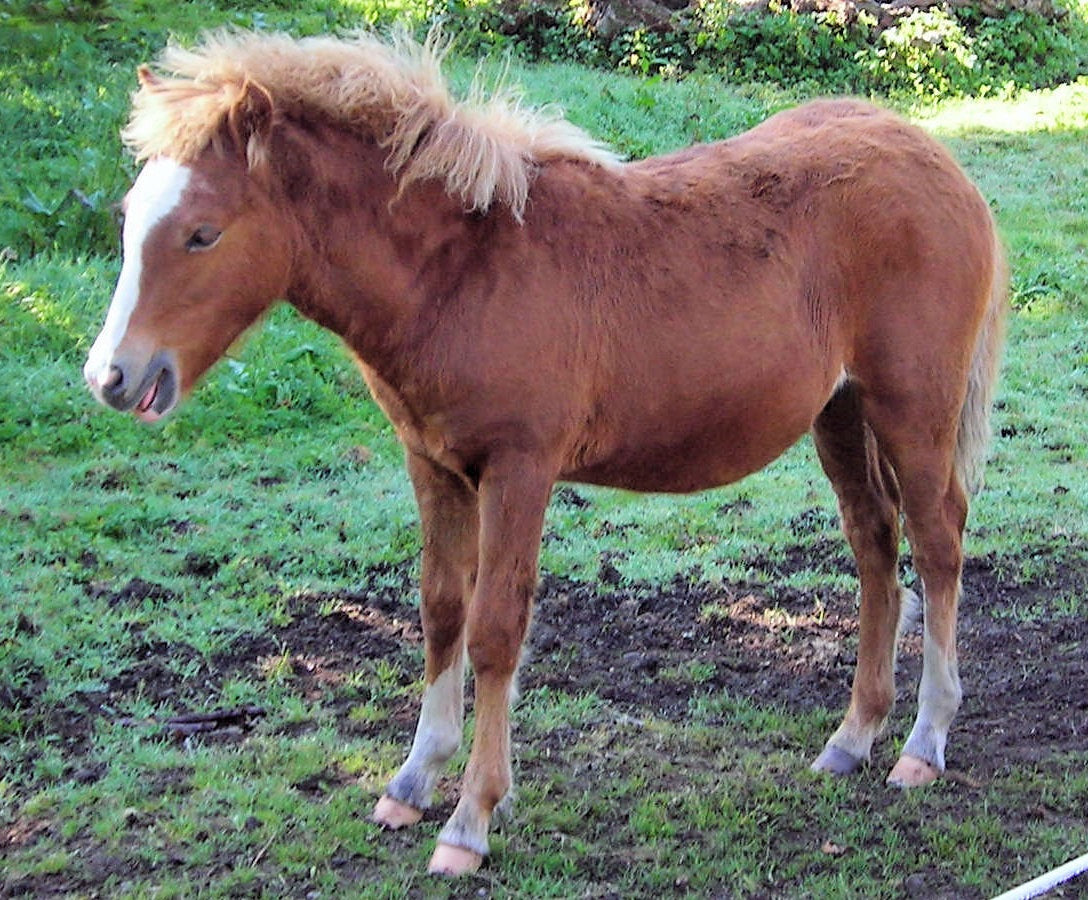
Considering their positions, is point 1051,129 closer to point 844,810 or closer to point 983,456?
point 983,456

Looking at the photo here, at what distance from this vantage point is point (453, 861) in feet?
12.6

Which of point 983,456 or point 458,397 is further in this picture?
point 983,456

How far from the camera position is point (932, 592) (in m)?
4.55

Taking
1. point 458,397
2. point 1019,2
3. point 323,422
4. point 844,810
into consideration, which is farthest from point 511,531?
point 1019,2

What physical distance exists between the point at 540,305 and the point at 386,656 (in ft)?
6.19

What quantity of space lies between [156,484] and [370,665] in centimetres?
203

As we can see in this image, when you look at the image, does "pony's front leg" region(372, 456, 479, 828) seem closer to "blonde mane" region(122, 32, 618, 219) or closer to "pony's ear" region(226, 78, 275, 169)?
"blonde mane" region(122, 32, 618, 219)

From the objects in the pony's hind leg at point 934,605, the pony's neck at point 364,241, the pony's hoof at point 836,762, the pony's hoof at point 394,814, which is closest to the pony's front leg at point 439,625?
the pony's hoof at point 394,814

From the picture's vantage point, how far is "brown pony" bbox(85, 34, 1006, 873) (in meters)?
3.46

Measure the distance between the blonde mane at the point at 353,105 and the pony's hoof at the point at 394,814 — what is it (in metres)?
1.73

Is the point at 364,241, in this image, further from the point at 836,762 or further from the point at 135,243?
the point at 836,762

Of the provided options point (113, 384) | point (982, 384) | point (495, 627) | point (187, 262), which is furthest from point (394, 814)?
point (982, 384)

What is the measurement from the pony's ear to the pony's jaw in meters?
0.15

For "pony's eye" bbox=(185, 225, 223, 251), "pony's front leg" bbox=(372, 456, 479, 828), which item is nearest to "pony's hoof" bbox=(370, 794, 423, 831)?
"pony's front leg" bbox=(372, 456, 479, 828)
